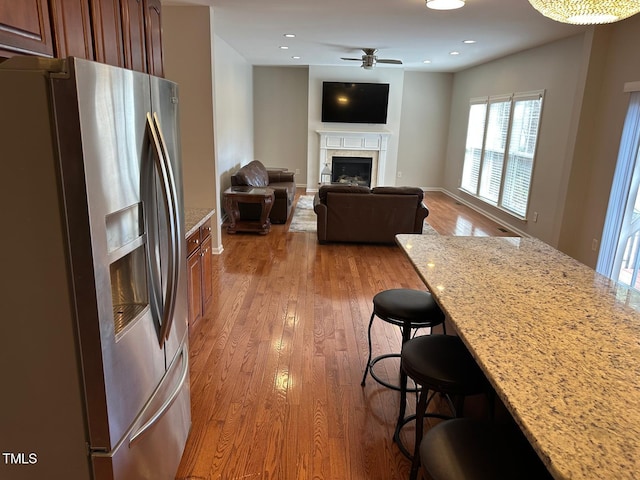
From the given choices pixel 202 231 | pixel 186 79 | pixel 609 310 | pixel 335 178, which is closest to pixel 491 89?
pixel 335 178

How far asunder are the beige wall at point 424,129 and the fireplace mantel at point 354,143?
2.28 feet

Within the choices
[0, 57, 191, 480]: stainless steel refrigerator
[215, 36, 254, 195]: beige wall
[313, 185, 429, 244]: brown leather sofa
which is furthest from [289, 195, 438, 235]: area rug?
[0, 57, 191, 480]: stainless steel refrigerator

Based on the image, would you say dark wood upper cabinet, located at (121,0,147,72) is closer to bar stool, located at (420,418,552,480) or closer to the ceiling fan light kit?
the ceiling fan light kit

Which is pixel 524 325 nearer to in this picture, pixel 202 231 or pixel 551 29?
pixel 202 231

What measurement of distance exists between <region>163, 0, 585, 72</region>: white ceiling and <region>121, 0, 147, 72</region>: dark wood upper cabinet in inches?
89.4

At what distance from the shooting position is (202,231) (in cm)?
324

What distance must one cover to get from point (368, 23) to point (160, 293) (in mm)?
4307

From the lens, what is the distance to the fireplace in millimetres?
9461

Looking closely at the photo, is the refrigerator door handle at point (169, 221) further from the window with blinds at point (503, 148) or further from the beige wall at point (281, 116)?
the beige wall at point (281, 116)

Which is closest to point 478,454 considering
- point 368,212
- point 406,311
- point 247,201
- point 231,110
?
point 406,311

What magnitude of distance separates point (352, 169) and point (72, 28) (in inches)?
325

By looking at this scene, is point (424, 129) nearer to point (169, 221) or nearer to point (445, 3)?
point (445, 3)

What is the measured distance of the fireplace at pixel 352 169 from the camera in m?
9.46

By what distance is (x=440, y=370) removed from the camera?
66.6 inches
